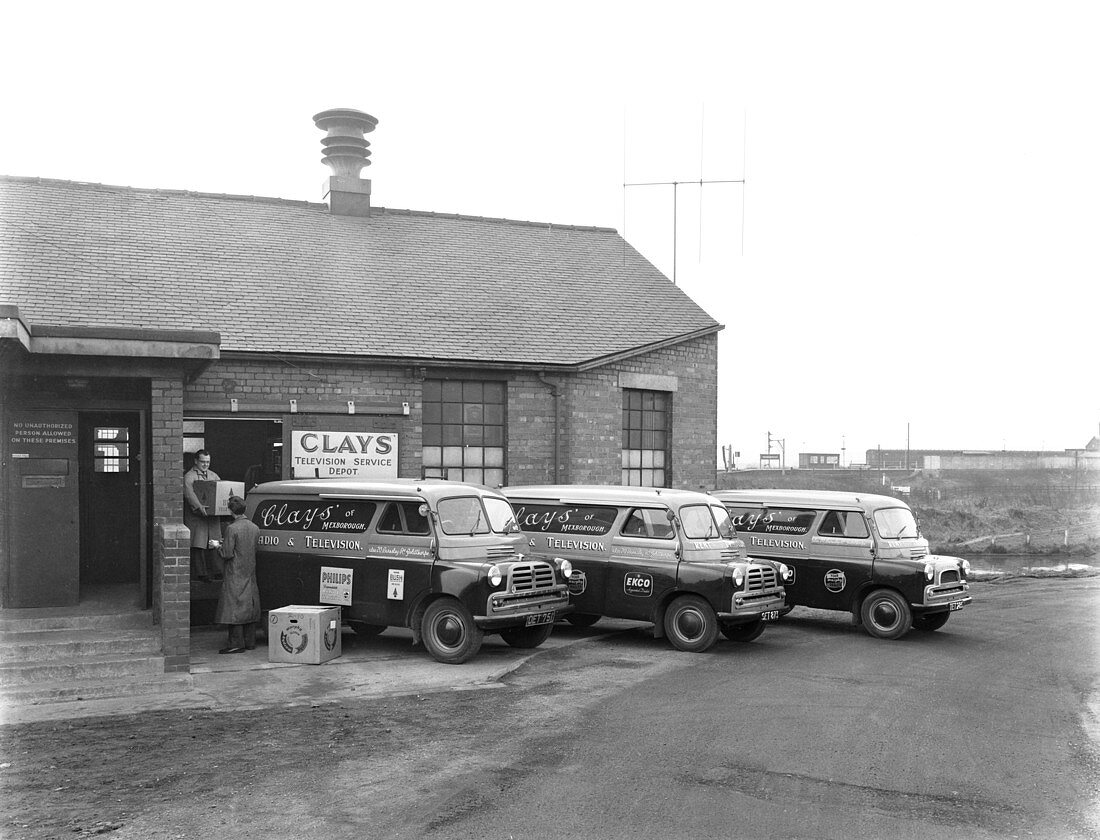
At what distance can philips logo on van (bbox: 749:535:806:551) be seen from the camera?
15.4 meters

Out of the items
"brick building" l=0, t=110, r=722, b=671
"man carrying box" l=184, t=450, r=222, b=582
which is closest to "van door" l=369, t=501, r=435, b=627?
"man carrying box" l=184, t=450, r=222, b=582

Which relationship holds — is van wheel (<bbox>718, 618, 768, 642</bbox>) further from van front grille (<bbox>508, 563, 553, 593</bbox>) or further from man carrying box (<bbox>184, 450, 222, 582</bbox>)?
man carrying box (<bbox>184, 450, 222, 582</bbox>)

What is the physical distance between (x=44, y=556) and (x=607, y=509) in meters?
6.92

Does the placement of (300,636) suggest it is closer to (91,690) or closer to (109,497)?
(91,690)

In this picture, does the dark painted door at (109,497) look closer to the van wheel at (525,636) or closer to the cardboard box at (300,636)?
the cardboard box at (300,636)

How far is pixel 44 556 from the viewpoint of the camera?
11.9 m

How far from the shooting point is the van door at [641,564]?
1343 cm

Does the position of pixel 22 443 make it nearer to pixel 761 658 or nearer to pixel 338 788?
pixel 338 788

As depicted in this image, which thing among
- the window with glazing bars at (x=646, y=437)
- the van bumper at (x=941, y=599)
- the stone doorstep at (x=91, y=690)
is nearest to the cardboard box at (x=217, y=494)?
the stone doorstep at (x=91, y=690)

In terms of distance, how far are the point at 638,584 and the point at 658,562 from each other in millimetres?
398

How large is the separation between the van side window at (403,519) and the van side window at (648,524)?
2.91 meters

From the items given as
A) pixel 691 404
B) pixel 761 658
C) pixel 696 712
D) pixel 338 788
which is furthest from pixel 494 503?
pixel 691 404

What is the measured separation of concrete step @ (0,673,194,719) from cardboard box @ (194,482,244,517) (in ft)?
10.5

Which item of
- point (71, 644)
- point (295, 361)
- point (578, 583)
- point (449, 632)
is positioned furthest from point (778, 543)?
point (71, 644)
